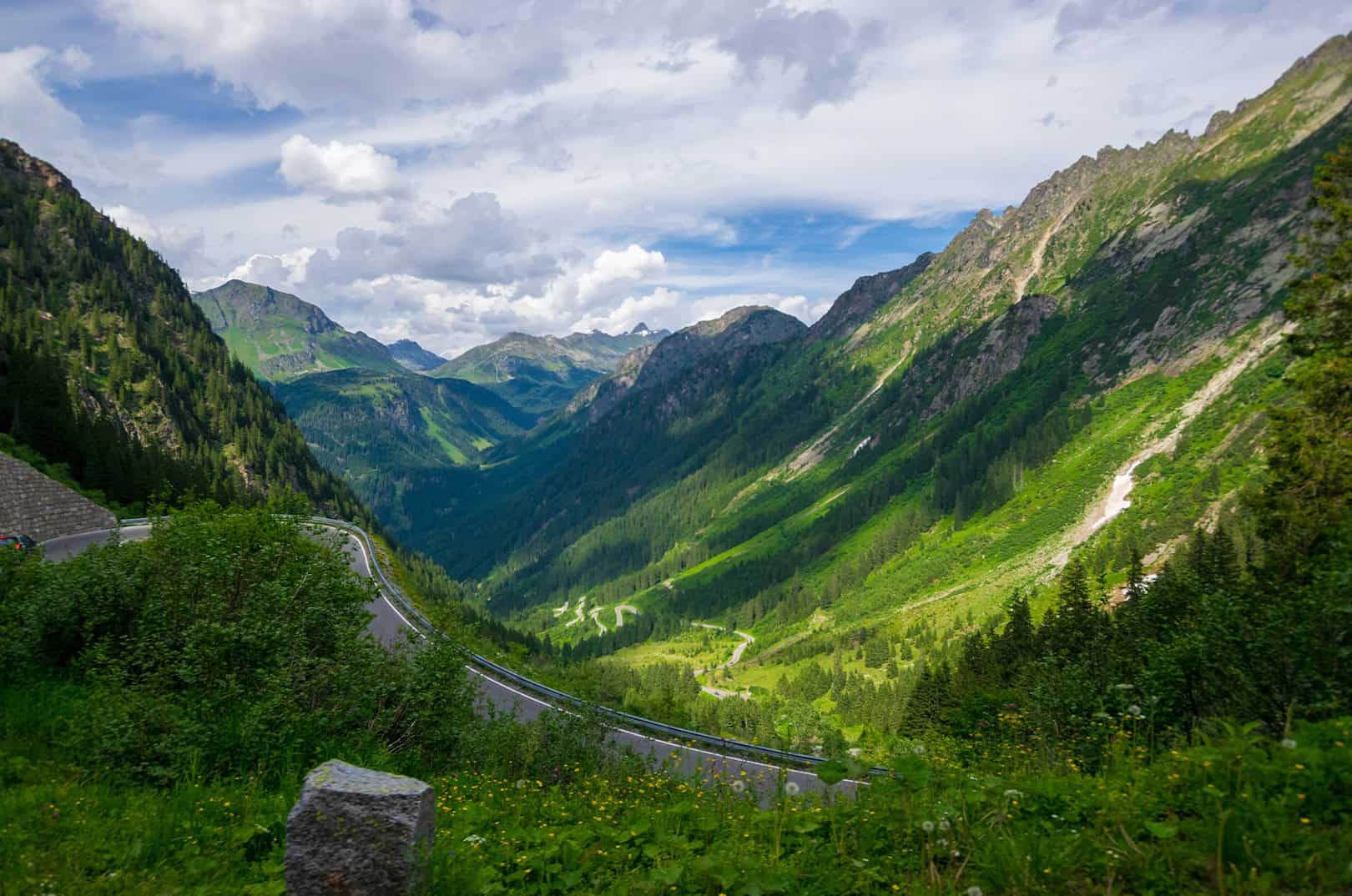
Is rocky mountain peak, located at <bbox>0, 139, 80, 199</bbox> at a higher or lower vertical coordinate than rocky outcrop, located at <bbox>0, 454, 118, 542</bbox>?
higher

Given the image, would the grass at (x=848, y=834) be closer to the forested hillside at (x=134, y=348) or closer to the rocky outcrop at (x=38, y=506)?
the rocky outcrop at (x=38, y=506)

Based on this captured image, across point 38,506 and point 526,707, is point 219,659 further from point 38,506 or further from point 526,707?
point 38,506

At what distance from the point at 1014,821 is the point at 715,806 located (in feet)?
16.7

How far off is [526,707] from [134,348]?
150965mm

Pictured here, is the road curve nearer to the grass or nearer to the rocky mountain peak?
the grass

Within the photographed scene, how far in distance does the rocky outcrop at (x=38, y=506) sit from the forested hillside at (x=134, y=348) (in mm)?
26461

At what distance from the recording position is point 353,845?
7.23 meters

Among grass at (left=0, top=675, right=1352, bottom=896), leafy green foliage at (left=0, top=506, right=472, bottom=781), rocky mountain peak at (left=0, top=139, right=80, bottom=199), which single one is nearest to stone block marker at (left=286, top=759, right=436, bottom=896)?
grass at (left=0, top=675, right=1352, bottom=896)

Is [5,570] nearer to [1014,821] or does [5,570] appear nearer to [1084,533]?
[1014,821]

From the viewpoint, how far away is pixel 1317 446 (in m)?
20.7

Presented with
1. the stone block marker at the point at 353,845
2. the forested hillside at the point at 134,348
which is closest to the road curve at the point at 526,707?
the stone block marker at the point at 353,845

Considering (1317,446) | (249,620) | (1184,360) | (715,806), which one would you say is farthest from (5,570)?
(1184,360)

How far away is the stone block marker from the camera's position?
7.23 metres

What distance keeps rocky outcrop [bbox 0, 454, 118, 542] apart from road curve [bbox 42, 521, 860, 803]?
3.07ft
